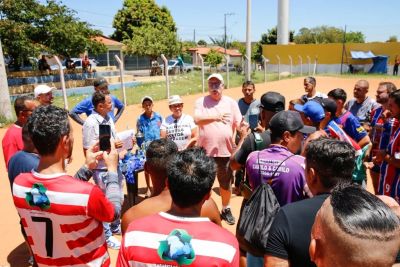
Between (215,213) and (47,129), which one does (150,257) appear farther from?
(47,129)

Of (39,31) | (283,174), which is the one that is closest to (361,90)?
(283,174)

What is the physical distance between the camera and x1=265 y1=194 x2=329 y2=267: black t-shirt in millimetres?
1807

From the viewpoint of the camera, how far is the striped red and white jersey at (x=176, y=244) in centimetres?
162

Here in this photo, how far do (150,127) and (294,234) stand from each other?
154 inches

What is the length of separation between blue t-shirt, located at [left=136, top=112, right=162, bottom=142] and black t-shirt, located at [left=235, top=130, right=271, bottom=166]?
257cm

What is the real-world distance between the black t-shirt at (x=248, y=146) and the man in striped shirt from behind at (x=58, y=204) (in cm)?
123

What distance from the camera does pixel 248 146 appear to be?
3023mm

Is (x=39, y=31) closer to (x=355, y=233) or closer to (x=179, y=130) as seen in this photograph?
(x=179, y=130)

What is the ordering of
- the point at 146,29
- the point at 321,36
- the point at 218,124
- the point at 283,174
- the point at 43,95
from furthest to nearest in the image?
the point at 321,36 → the point at 146,29 → the point at 218,124 → the point at 43,95 → the point at 283,174

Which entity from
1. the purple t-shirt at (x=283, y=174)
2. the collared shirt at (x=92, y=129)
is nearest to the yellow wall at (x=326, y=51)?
the collared shirt at (x=92, y=129)

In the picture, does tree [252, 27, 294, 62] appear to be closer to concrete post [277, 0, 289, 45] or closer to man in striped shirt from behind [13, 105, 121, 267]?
concrete post [277, 0, 289, 45]

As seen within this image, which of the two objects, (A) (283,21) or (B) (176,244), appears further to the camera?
(A) (283,21)

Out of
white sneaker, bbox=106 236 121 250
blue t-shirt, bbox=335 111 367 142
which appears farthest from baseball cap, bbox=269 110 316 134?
white sneaker, bbox=106 236 121 250

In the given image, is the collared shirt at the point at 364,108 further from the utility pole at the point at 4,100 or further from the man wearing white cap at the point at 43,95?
the utility pole at the point at 4,100
